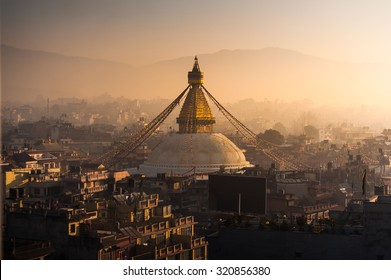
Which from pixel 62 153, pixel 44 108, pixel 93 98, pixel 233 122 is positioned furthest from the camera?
pixel 62 153

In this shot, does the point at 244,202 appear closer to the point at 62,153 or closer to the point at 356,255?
the point at 356,255

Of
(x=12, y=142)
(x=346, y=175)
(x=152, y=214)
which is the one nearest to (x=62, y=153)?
(x=12, y=142)

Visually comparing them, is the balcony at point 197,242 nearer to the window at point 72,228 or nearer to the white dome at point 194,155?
the window at point 72,228

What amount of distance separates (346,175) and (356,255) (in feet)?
38.9

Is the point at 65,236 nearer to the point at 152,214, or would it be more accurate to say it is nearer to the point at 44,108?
the point at 152,214


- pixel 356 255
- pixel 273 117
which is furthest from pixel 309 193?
pixel 356 255

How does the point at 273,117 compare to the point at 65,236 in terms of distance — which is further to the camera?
the point at 273,117

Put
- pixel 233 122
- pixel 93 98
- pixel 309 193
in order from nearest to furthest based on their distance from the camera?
pixel 93 98 → pixel 309 193 → pixel 233 122

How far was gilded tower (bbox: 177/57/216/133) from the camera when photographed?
21.8 meters

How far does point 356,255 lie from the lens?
1068cm

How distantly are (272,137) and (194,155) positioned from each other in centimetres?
392

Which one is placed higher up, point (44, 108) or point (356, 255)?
point (44, 108)

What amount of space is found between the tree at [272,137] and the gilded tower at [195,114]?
4.80ft

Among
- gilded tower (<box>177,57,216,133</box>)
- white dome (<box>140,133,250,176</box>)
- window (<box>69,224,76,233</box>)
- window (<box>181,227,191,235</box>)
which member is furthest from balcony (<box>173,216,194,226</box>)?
gilded tower (<box>177,57,216,133</box>)
